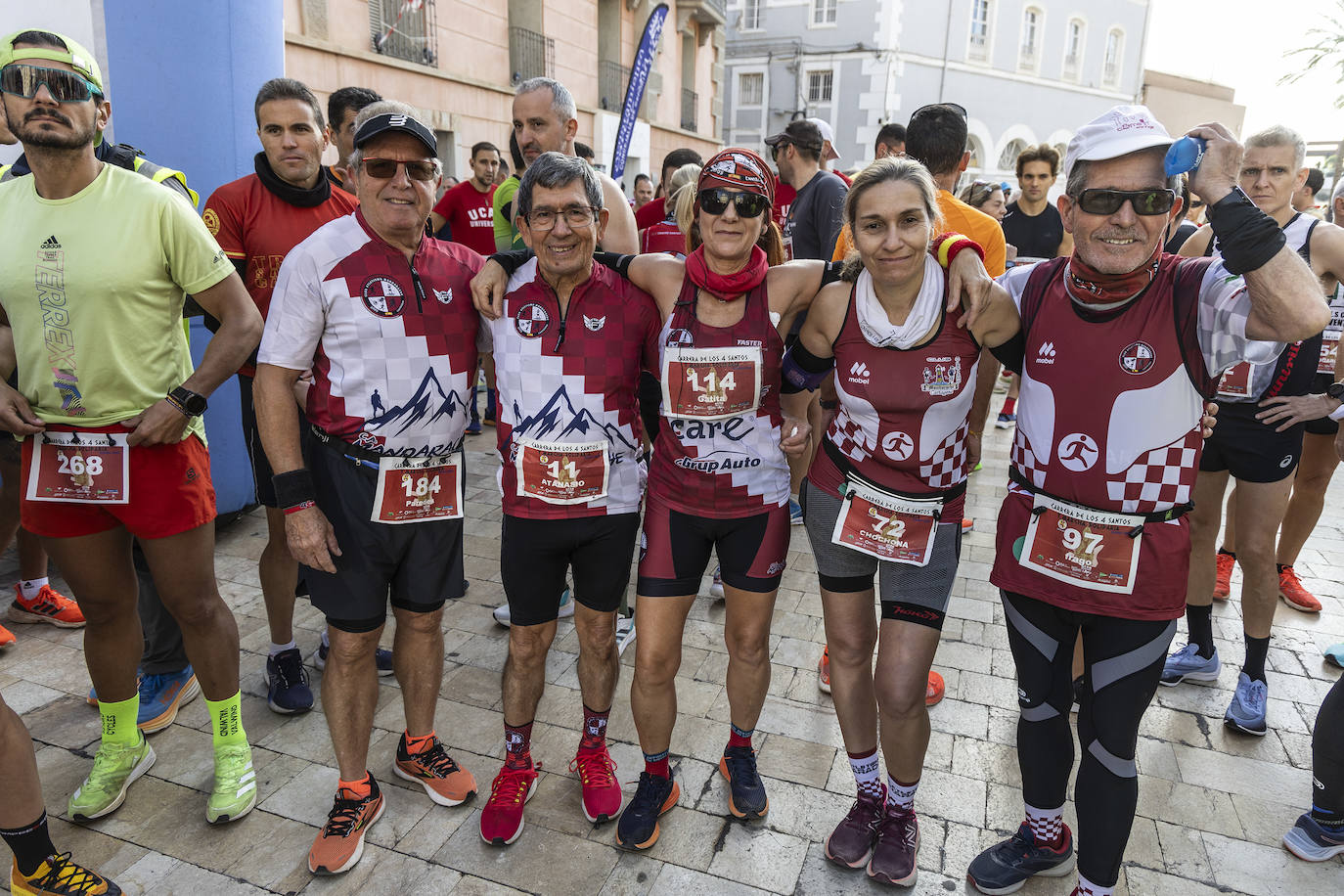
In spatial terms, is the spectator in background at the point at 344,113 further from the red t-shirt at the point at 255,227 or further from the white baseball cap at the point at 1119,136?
the white baseball cap at the point at 1119,136

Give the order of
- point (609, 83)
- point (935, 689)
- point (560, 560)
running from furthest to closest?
point (609, 83)
point (935, 689)
point (560, 560)

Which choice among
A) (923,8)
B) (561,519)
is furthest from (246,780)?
(923,8)

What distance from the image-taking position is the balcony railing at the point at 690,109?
853 inches

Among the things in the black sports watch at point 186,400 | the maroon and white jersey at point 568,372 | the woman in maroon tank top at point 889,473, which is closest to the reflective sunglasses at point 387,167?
the maroon and white jersey at point 568,372

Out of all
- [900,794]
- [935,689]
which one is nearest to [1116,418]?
[900,794]

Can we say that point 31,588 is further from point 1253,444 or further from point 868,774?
point 1253,444

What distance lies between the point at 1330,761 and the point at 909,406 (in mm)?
1773

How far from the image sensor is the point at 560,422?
2.46 m

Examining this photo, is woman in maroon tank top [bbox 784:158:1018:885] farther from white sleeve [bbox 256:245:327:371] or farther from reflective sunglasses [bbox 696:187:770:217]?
white sleeve [bbox 256:245:327:371]

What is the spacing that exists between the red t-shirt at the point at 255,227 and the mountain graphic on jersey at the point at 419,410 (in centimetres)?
104

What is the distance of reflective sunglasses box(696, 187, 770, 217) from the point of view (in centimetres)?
236

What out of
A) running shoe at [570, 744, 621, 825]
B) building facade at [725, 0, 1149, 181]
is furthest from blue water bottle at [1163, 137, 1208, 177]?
building facade at [725, 0, 1149, 181]

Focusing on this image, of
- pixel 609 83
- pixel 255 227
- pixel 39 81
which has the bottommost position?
pixel 255 227

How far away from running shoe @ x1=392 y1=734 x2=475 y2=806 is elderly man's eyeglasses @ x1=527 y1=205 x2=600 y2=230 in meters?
1.83
